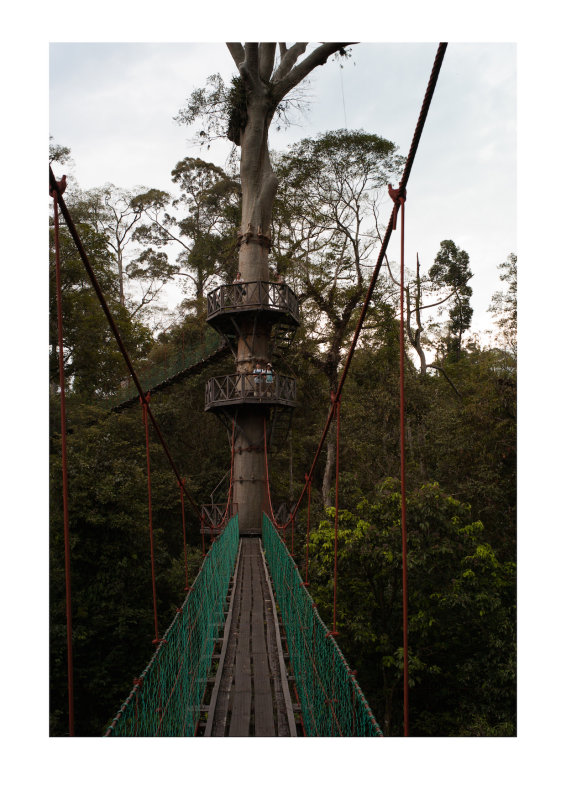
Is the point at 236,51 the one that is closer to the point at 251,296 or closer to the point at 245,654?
the point at 251,296

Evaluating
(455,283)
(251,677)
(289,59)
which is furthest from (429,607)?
(455,283)

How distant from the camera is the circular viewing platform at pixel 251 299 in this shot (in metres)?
11.3

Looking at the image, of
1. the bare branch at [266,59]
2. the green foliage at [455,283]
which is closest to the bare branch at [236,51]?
the bare branch at [266,59]

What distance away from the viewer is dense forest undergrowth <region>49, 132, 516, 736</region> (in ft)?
31.4

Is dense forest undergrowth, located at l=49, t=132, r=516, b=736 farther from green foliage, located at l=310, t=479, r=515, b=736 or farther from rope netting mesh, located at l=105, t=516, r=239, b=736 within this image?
rope netting mesh, located at l=105, t=516, r=239, b=736

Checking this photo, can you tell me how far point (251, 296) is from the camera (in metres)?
11.4

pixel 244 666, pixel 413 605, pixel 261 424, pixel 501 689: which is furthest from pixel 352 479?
pixel 244 666

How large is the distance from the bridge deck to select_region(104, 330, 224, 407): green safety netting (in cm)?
846

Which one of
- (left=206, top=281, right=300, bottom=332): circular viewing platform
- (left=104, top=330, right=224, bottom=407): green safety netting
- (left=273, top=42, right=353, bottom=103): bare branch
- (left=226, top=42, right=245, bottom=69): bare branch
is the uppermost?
(left=226, top=42, right=245, bottom=69): bare branch

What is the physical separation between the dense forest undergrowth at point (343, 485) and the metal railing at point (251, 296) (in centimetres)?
233

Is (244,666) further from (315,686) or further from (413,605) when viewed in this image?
(413,605)

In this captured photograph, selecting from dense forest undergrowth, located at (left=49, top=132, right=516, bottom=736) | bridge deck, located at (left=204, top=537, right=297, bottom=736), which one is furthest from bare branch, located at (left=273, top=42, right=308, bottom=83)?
bridge deck, located at (left=204, top=537, right=297, bottom=736)

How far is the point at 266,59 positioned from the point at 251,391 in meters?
6.57

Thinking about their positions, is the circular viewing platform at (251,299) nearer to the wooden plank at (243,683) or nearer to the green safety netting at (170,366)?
the green safety netting at (170,366)
